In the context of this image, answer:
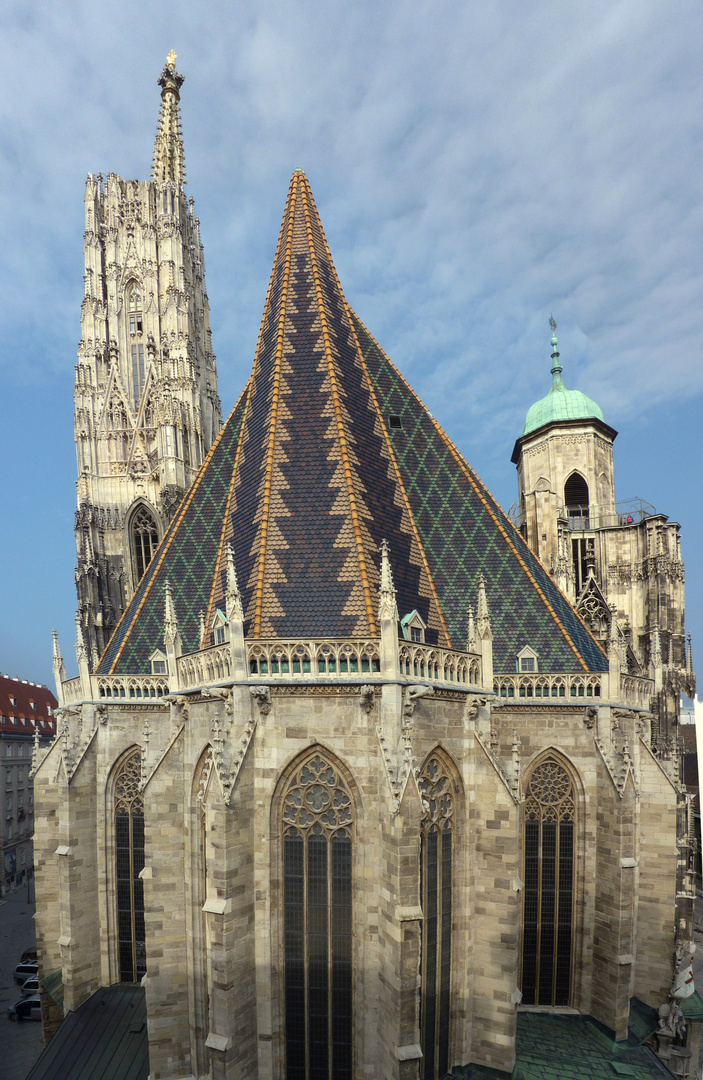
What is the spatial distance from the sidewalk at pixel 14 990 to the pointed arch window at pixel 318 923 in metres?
13.6

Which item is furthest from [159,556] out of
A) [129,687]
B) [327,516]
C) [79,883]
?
[79,883]

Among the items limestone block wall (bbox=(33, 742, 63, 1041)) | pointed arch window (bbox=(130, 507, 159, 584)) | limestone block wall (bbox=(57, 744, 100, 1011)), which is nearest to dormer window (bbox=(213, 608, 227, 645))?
limestone block wall (bbox=(57, 744, 100, 1011))

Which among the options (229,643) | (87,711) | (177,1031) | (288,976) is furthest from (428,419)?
(177,1031)

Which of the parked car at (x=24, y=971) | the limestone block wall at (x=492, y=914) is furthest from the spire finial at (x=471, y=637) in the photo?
the parked car at (x=24, y=971)

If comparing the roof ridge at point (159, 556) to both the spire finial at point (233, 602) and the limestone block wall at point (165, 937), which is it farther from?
the spire finial at point (233, 602)

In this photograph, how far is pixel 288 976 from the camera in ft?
35.3

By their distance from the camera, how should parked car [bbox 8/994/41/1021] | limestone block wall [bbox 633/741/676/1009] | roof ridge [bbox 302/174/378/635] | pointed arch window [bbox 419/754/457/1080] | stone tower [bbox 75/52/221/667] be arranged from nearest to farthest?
pointed arch window [bbox 419/754/457/1080] < roof ridge [bbox 302/174/378/635] < limestone block wall [bbox 633/741/676/1009] < parked car [bbox 8/994/41/1021] < stone tower [bbox 75/52/221/667]

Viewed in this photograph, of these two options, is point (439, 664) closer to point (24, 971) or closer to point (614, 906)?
point (614, 906)

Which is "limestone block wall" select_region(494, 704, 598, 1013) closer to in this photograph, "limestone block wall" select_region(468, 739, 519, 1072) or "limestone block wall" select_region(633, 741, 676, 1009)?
"limestone block wall" select_region(468, 739, 519, 1072)

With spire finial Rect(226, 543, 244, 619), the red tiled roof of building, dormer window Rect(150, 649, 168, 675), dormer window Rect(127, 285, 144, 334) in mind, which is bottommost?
the red tiled roof of building

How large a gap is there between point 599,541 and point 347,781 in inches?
794

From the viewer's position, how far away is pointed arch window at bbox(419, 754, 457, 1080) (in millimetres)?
11438

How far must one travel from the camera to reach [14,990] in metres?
24.3

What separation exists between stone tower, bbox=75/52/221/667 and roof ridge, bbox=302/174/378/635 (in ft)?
50.2
